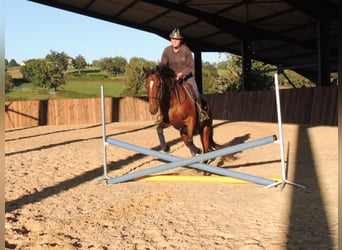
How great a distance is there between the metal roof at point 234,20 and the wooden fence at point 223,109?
3.43 metres

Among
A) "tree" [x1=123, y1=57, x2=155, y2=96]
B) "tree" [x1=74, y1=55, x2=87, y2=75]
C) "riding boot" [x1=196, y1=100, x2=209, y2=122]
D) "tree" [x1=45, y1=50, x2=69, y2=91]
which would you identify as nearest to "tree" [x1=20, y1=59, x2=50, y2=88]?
"tree" [x1=45, y1=50, x2=69, y2=91]

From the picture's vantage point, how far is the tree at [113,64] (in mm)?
109812

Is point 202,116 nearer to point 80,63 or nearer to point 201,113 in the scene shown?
point 201,113

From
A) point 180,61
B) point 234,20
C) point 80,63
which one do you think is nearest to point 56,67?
point 80,63

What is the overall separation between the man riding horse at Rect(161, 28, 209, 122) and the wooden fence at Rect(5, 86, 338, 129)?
981cm

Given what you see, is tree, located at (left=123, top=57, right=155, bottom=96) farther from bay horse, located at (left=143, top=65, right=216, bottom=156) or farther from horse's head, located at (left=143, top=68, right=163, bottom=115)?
horse's head, located at (left=143, top=68, right=163, bottom=115)

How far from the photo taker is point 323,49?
1850cm

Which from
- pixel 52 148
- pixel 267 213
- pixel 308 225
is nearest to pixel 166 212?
pixel 267 213

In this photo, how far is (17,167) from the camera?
8.19 meters

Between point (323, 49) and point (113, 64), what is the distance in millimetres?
98580

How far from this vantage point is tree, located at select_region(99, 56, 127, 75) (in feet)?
360

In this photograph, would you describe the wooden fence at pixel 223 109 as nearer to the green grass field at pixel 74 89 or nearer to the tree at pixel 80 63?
the green grass field at pixel 74 89

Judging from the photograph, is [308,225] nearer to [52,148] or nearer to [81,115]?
[52,148]

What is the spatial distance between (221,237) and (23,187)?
4.02 meters
